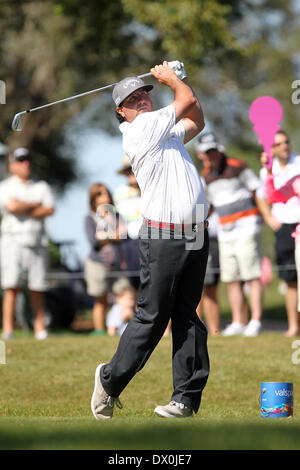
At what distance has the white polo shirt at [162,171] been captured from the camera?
574cm

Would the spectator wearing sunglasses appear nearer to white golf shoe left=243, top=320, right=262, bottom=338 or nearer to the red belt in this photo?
white golf shoe left=243, top=320, right=262, bottom=338

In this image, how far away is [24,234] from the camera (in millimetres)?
11141

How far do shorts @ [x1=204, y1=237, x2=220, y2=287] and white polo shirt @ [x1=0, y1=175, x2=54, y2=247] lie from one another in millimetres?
2033

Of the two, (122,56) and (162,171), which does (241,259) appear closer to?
(162,171)

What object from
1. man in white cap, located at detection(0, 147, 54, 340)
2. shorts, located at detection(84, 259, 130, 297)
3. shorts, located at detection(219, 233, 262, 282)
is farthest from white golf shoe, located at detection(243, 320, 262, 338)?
man in white cap, located at detection(0, 147, 54, 340)

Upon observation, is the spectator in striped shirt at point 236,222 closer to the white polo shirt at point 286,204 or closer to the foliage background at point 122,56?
the white polo shirt at point 286,204

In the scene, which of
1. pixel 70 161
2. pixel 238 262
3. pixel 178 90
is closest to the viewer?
pixel 178 90

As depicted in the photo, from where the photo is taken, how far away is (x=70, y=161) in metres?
24.7

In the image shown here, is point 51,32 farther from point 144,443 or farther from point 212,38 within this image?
point 144,443

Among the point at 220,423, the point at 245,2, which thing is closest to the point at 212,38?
the point at 245,2

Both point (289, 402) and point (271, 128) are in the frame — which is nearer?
point (289, 402)

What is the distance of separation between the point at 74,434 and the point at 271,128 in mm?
4525

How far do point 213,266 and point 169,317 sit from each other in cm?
549

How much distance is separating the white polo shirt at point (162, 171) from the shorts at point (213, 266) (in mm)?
5121
